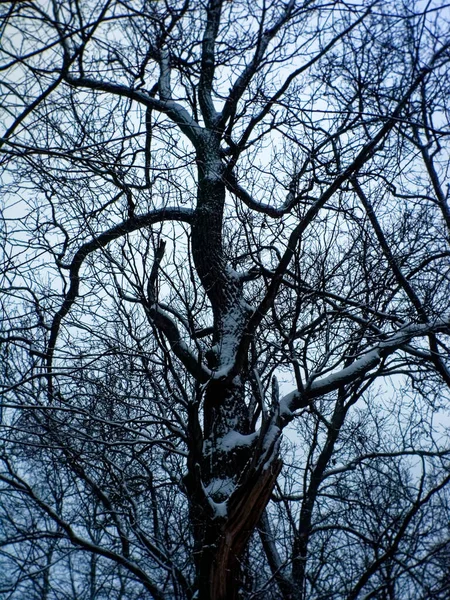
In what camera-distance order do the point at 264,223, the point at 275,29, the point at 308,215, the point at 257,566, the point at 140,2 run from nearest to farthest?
the point at 140,2 → the point at 308,215 → the point at 264,223 → the point at 275,29 → the point at 257,566

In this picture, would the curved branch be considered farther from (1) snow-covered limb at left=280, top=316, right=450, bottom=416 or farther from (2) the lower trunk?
(1) snow-covered limb at left=280, top=316, right=450, bottom=416

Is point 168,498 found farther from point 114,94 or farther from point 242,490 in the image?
point 114,94

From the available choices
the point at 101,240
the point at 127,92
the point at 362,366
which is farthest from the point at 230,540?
the point at 127,92

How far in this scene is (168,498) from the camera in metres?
6.16

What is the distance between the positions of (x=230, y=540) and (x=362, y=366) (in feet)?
7.06

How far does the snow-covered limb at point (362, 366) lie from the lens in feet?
17.2

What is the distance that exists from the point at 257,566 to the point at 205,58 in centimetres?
582

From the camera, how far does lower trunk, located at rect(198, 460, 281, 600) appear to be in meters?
4.41

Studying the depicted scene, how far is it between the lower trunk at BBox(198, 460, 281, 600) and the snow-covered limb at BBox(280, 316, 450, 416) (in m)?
0.87

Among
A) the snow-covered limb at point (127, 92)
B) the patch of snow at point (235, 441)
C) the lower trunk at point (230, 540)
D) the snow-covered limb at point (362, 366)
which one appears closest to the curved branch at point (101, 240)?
the snow-covered limb at point (127, 92)

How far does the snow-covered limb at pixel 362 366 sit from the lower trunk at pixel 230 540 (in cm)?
87

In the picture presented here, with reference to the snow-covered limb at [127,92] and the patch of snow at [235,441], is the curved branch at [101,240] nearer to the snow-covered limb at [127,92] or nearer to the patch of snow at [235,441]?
the snow-covered limb at [127,92]

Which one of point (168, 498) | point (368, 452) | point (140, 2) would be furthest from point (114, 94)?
point (368, 452)

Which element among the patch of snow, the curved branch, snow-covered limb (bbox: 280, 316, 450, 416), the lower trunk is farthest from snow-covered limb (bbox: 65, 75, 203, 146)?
the lower trunk
